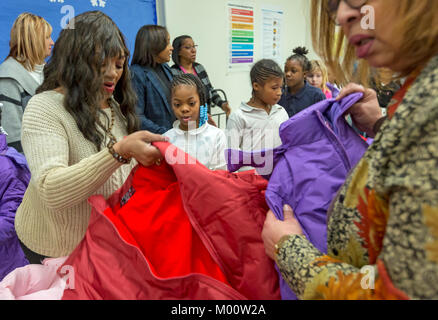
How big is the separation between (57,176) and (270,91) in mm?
1843

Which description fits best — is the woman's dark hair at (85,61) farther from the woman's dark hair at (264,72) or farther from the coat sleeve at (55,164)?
the woman's dark hair at (264,72)

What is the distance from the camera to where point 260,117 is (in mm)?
2471

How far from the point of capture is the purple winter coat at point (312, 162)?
0.83 m

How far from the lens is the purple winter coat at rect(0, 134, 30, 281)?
1.42 m

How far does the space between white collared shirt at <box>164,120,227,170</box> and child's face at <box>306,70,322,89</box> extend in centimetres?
226

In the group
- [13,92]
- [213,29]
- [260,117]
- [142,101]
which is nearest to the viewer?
[13,92]

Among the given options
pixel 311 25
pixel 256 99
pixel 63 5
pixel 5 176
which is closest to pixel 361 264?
pixel 311 25

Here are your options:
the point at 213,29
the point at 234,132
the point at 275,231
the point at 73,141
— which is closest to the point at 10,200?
the point at 73,141

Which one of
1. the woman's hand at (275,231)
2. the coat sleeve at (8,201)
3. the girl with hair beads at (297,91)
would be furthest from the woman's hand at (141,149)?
the girl with hair beads at (297,91)

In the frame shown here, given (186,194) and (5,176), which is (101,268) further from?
(5,176)

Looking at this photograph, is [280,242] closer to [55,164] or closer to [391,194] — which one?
[391,194]

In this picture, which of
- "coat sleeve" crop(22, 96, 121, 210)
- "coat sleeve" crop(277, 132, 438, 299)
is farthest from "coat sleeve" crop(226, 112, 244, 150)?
"coat sleeve" crop(277, 132, 438, 299)

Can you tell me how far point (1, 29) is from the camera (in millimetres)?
2293
